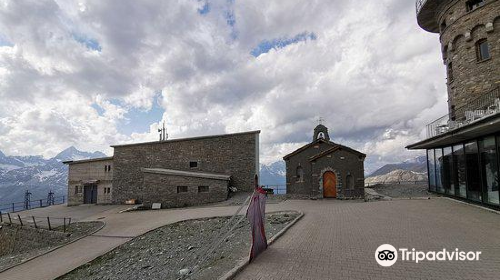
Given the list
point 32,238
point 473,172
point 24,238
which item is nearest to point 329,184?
point 473,172

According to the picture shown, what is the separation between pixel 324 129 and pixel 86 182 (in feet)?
91.3

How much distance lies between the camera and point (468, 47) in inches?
780

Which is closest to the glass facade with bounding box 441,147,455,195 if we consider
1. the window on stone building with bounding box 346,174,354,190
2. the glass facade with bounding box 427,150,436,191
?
the glass facade with bounding box 427,150,436,191

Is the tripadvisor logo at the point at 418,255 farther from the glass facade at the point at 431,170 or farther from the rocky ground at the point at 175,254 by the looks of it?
the glass facade at the point at 431,170

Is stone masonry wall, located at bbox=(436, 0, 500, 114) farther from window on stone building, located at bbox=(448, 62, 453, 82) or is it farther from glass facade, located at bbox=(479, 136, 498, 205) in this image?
glass facade, located at bbox=(479, 136, 498, 205)

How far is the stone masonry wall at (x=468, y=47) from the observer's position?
18375mm

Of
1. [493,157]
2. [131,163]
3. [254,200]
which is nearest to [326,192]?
[493,157]

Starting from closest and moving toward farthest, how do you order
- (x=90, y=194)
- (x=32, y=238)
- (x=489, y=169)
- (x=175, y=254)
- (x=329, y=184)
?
1. (x=175, y=254)
2. (x=489, y=169)
3. (x=32, y=238)
4. (x=329, y=184)
5. (x=90, y=194)

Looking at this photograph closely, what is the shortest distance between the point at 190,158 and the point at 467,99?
80.7 feet

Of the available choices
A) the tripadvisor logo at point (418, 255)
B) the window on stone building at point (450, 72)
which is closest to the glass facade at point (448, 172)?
the window on stone building at point (450, 72)

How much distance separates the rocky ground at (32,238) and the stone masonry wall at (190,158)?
35.5 ft

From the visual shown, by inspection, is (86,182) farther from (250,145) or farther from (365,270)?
(365,270)

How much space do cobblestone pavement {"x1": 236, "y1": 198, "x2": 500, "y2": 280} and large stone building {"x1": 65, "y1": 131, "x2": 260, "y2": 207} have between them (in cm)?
1472

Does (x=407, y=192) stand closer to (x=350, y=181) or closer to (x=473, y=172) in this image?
(x=350, y=181)
